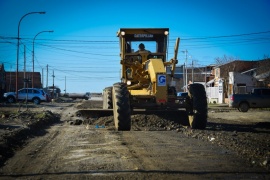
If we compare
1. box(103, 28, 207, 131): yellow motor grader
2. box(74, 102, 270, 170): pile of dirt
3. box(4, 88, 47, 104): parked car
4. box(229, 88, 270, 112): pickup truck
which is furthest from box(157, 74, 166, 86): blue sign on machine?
box(4, 88, 47, 104): parked car

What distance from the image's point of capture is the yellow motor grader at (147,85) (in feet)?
41.0

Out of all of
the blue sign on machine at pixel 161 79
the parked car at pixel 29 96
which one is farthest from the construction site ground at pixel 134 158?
the parked car at pixel 29 96

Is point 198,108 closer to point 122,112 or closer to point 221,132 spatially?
point 221,132

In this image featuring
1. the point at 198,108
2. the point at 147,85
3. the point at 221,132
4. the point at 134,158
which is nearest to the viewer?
the point at 134,158

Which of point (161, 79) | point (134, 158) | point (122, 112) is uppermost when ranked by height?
point (161, 79)

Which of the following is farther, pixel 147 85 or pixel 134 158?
pixel 147 85

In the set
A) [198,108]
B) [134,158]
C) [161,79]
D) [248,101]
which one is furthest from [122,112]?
[248,101]

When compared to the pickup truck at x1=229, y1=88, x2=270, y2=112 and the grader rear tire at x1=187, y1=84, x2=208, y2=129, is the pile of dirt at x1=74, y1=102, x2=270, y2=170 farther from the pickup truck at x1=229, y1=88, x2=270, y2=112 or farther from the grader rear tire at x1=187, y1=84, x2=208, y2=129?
the pickup truck at x1=229, y1=88, x2=270, y2=112

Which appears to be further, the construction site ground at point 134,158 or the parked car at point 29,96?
the parked car at point 29,96

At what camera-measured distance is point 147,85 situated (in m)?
14.8

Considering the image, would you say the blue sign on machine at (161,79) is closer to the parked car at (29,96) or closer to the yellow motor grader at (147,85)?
the yellow motor grader at (147,85)

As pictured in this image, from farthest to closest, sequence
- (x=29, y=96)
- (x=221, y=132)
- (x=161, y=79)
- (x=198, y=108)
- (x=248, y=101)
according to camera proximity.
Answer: (x=29, y=96), (x=248, y=101), (x=198, y=108), (x=161, y=79), (x=221, y=132)

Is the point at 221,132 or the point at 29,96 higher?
the point at 29,96

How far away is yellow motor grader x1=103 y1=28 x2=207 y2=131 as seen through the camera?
41.0 feet
